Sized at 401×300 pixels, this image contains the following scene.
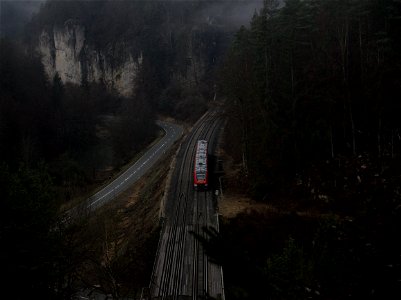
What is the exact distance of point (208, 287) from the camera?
1989 cm

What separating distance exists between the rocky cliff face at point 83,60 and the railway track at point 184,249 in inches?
3343

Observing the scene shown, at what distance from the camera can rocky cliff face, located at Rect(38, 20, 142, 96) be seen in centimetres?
11638

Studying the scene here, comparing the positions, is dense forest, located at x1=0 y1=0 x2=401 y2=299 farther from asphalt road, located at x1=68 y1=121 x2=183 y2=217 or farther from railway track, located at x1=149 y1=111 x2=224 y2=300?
asphalt road, located at x1=68 y1=121 x2=183 y2=217

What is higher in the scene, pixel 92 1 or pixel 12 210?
pixel 92 1

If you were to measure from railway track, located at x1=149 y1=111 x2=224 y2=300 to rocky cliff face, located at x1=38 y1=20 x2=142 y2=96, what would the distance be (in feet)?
279

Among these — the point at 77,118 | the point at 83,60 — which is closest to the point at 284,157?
the point at 77,118

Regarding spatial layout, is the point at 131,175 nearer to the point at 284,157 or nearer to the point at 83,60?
the point at 284,157

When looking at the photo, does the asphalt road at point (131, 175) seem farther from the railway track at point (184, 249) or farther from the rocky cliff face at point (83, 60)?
the rocky cliff face at point (83, 60)

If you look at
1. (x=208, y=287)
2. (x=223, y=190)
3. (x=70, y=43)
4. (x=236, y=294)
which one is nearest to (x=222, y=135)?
(x=223, y=190)

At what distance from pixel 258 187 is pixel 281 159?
2.62 meters

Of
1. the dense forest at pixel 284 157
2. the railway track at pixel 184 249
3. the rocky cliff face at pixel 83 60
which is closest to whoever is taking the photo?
the dense forest at pixel 284 157

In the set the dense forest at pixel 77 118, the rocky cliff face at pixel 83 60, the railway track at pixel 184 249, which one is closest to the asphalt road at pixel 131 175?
the dense forest at pixel 77 118

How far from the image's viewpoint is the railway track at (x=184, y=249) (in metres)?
19.8

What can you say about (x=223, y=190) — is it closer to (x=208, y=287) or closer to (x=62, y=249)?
(x=208, y=287)
